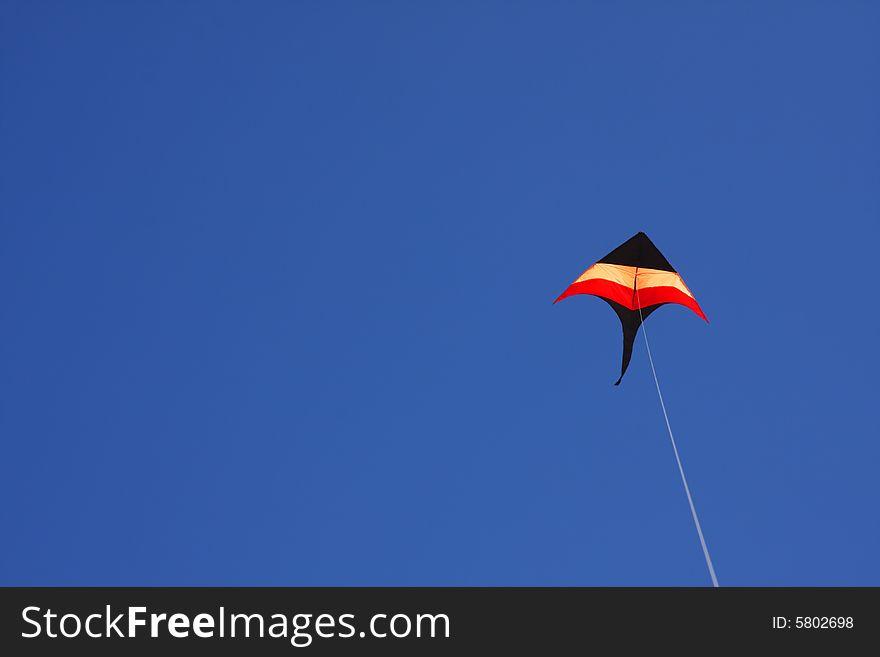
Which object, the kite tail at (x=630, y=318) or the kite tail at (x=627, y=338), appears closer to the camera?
the kite tail at (x=627, y=338)

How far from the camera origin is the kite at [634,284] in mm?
11836

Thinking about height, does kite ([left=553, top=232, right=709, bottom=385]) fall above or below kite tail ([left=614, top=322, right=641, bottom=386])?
above

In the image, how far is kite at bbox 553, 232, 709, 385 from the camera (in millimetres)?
11836

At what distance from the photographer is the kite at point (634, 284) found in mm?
11828

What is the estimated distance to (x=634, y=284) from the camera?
1227cm

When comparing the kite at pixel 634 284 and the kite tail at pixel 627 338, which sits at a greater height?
the kite at pixel 634 284

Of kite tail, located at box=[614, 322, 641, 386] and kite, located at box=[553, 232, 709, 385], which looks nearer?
kite tail, located at box=[614, 322, 641, 386]

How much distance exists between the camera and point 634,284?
12.3 m

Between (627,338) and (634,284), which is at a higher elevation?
(634,284)

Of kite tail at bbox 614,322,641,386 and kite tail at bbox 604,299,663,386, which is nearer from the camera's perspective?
kite tail at bbox 614,322,641,386
